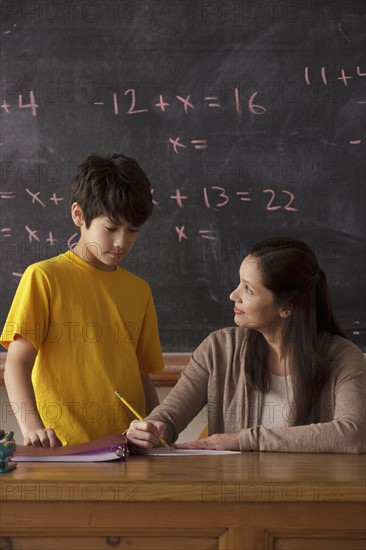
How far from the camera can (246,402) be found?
205 cm

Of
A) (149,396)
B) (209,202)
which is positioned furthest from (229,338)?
(209,202)

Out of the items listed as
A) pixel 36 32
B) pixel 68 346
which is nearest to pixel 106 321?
pixel 68 346

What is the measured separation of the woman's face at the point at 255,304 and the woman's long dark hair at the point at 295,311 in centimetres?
1

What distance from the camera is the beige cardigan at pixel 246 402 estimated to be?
5.94 feet

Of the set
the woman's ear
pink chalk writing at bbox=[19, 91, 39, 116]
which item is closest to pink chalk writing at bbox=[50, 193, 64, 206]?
pink chalk writing at bbox=[19, 91, 39, 116]

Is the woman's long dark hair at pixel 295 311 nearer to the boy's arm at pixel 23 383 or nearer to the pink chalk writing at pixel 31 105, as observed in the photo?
the boy's arm at pixel 23 383

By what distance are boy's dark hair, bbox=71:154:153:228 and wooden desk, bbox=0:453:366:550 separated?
2.44 ft

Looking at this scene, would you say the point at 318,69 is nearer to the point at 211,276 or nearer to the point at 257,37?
the point at 257,37

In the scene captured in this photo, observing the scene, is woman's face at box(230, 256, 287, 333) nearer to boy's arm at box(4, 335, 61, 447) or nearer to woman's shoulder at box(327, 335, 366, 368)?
woman's shoulder at box(327, 335, 366, 368)

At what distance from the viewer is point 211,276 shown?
2889 mm

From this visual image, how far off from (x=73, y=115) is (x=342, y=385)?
1.44 m

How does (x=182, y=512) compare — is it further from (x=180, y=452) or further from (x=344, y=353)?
(x=344, y=353)

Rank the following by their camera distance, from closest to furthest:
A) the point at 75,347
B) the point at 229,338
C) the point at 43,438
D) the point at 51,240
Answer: the point at 43,438 < the point at 75,347 < the point at 229,338 < the point at 51,240

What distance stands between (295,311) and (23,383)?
2.22ft
